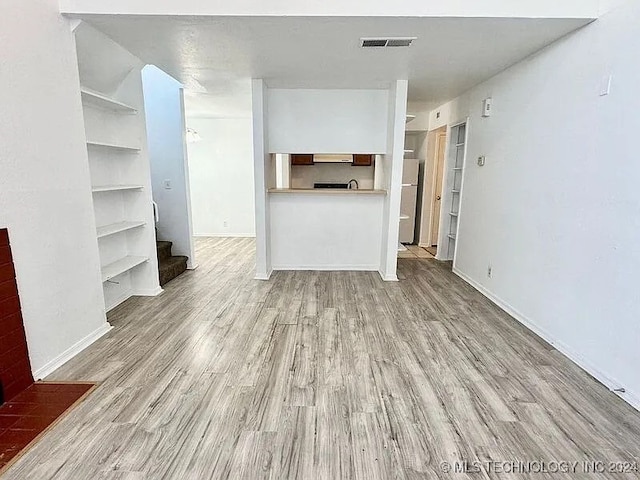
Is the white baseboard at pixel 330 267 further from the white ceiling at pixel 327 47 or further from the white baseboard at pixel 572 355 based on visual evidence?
the white ceiling at pixel 327 47

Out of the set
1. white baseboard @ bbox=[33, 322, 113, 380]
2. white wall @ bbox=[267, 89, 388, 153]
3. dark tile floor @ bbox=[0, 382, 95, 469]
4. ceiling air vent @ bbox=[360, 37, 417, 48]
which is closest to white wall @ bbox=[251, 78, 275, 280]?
white wall @ bbox=[267, 89, 388, 153]

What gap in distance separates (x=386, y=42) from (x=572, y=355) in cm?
274

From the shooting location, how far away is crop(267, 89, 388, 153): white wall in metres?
4.48

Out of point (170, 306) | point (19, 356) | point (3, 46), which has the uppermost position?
point (3, 46)

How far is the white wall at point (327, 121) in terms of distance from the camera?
4.48 meters

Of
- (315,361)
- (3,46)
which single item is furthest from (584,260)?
(3,46)

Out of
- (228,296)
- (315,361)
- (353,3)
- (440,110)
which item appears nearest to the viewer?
(353,3)

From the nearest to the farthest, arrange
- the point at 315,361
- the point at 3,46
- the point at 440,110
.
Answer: the point at 3,46, the point at 315,361, the point at 440,110

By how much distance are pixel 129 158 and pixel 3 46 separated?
160 cm

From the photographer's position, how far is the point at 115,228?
3.27m

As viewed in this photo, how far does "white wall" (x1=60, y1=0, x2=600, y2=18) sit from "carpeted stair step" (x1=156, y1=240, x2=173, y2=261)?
9.24 ft

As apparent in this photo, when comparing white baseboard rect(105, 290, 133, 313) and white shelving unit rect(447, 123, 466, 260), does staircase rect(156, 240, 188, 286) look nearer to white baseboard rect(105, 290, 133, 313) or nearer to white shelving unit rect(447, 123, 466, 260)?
white baseboard rect(105, 290, 133, 313)

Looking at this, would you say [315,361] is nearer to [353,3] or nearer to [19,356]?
[19,356]

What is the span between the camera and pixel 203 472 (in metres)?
1.54
